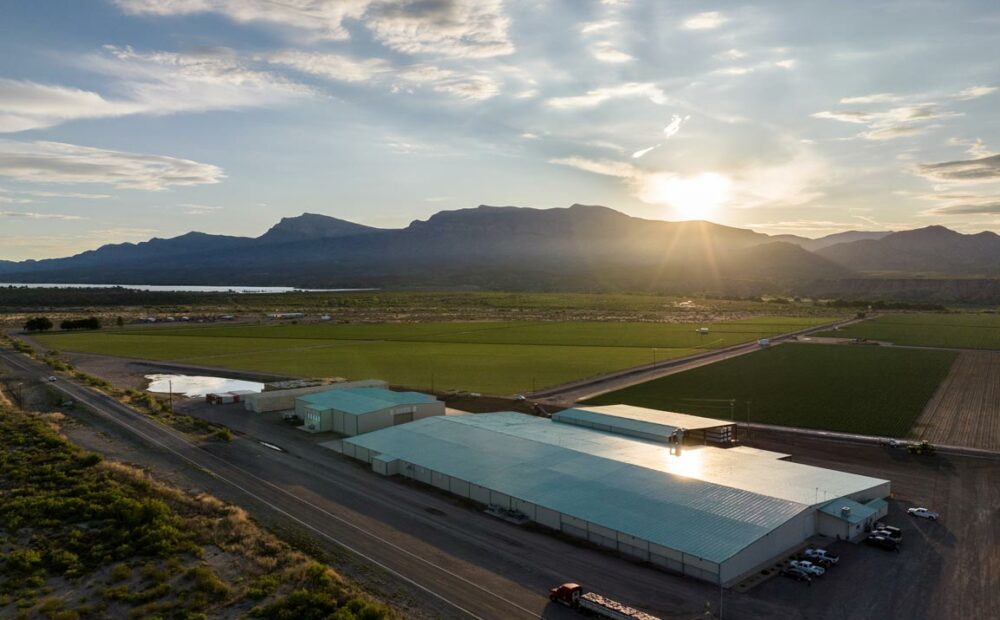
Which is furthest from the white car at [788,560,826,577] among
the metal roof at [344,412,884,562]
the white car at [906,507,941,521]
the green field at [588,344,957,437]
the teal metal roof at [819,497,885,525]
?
the green field at [588,344,957,437]

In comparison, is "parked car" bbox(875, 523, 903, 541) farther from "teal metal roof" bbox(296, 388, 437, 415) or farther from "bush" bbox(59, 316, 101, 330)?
"bush" bbox(59, 316, 101, 330)

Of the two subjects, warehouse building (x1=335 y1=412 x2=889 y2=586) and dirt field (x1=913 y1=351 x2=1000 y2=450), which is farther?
dirt field (x1=913 y1=351 x2=1000 y2=450)

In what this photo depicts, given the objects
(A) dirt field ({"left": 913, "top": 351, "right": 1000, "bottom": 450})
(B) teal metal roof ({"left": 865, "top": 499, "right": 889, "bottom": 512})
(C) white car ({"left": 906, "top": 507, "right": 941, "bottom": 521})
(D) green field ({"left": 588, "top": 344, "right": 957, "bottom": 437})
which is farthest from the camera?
(D) green field ({"left": 588, "top": 344, "right": 957, "bottom": 437})

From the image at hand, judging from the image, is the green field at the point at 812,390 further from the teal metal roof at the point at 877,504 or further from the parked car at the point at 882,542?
the parked car at the point at 882,542

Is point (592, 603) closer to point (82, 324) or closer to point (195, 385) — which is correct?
A: point (195, 385)

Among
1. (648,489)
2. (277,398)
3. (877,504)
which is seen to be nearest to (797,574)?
(648,489)

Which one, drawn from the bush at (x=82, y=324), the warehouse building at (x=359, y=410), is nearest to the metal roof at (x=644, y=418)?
the warehouse building at (x=359, y=410)
